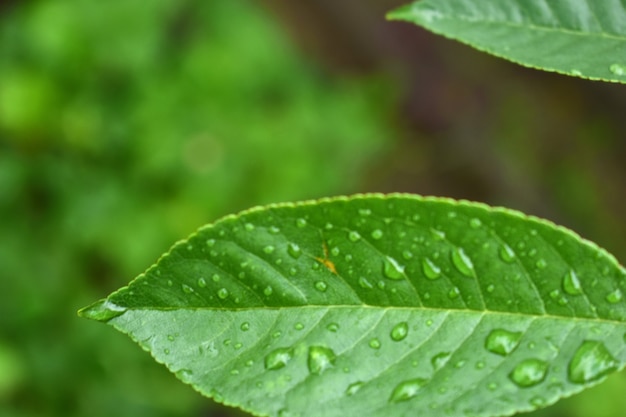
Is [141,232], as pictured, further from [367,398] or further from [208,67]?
[367,398]

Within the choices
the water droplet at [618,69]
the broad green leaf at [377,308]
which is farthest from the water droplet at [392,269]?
the water droplet at [618,69]

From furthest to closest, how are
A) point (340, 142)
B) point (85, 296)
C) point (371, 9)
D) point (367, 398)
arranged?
1. point (371, 9)
2. point (340, 142)
3. point (85, 296)
4. point (367, 398)

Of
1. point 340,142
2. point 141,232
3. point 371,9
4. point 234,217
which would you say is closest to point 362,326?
point 234,217

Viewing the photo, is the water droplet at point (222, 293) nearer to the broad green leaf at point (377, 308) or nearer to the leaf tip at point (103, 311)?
the broad green leaf at point (377, 308)

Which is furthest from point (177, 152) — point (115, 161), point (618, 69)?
point (618, 69)

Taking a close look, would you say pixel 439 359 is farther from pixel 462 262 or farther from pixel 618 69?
pixel 618 69

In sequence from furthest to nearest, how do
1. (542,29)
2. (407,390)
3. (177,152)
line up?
(177,152) → (542,29) → (407,390)
